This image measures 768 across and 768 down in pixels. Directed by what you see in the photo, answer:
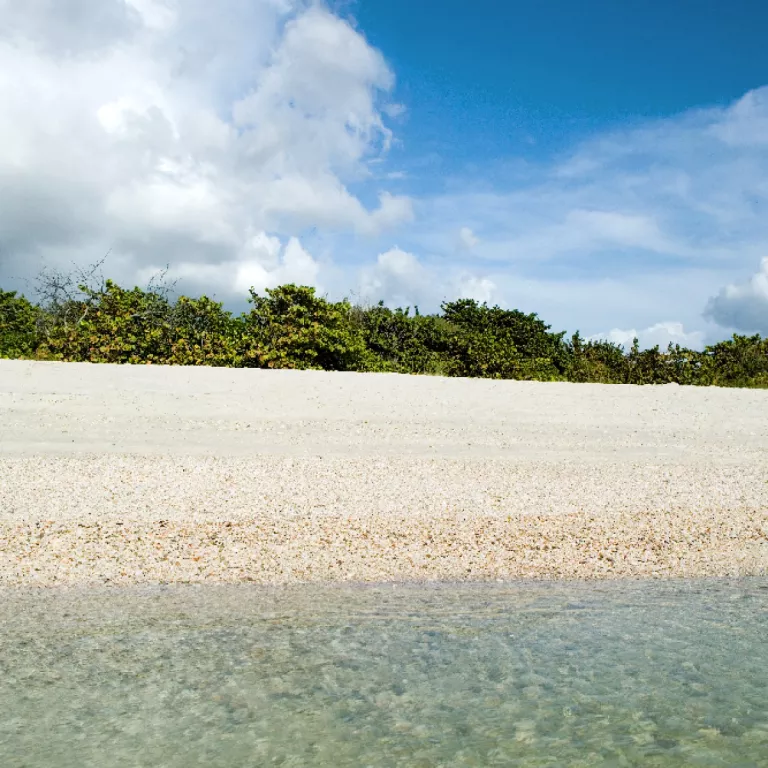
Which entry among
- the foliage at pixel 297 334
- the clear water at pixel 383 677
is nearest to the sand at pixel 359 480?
the clear water at pixel 383 677

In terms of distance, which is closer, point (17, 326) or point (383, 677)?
point (383, 677)

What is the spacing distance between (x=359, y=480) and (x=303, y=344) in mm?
10610

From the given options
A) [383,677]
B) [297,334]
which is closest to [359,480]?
[383,677]

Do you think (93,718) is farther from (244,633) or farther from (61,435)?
(61,435)

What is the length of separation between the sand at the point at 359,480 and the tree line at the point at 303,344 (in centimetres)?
255

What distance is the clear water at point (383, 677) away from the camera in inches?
121

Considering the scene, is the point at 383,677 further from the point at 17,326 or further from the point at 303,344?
the point at 17,326

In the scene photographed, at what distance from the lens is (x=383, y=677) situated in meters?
3.73

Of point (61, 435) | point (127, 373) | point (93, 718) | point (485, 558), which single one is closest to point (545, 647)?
point (485, 558)

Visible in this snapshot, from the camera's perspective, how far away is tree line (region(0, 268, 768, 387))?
17.7 metres

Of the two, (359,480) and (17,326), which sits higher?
(17,326)

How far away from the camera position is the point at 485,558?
19.2ft

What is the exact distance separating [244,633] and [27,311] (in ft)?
64.3

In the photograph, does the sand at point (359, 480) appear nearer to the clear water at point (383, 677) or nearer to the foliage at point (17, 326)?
the clear water at point (383, 677)
